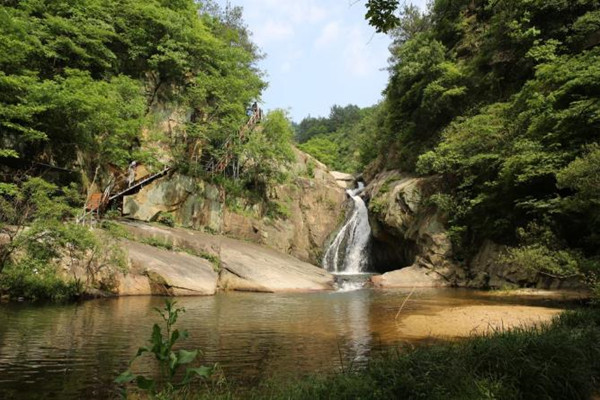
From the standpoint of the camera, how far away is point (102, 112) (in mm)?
21188

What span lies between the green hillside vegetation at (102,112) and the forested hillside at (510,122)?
11159mm

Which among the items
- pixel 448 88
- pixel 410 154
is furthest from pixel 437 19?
pixel 410 154

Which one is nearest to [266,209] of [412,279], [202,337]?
[412,279]

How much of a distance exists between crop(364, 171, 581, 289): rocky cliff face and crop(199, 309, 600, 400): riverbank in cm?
1476

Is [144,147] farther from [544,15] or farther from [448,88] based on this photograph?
[544,15]

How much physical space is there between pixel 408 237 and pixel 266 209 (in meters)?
11.7

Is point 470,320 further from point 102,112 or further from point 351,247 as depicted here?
point 351,247

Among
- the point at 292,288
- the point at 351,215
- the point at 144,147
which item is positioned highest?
the point at 144,147

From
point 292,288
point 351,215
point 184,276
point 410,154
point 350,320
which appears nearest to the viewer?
point 350,320

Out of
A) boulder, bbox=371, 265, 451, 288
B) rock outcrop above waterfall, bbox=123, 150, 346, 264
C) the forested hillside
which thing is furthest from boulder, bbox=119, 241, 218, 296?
the forested hillside

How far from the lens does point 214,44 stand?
31000 mm

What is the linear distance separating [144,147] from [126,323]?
743 inches

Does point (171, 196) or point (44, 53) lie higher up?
point (44, 53)

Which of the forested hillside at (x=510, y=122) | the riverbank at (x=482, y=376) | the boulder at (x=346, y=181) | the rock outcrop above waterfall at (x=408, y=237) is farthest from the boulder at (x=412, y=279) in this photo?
the boulder at (x=346, y=181)
